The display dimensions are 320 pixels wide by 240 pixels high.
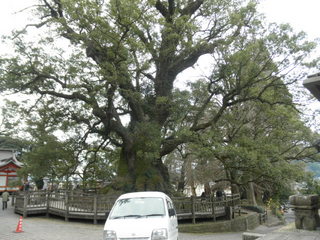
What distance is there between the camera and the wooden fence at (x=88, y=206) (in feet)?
48.1

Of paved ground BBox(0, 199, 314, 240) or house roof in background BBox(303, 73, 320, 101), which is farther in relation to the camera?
paved ground BBox(0, 199, 314, 240)

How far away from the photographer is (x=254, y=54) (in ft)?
53.0

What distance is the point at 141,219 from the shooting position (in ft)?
22.8

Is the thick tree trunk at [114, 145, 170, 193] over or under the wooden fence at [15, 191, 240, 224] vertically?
over

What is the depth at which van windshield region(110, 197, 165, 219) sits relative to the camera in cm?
733

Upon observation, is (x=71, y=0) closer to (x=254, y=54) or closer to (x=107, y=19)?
(x=107, y=19)

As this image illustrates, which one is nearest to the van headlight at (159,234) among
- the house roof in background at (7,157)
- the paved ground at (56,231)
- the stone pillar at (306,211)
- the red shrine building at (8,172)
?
the stone pillar at (306,211)

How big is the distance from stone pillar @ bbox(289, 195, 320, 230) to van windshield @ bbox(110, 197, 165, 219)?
4106 millimetres

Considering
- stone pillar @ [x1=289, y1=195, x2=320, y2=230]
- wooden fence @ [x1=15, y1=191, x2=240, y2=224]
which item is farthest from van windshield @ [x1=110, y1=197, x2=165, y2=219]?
wooden fence @ [x1=15, y1=191, x2=240, y2=224]

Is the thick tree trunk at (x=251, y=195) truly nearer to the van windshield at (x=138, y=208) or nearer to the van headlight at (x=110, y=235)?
the van windshield at (x=138, y=208)

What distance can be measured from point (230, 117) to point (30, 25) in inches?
577

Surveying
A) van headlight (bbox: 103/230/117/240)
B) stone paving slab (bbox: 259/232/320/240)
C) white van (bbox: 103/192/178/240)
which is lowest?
stone paving slab (bbox: 259/232/320/240)

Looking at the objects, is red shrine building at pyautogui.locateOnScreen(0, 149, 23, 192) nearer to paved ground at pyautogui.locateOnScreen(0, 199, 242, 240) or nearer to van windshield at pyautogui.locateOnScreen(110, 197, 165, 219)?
paved ground at pyautogui.locateOnScreen(0, 199, 242, 240)

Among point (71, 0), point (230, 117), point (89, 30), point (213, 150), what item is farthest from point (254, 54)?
point (71, 0)
